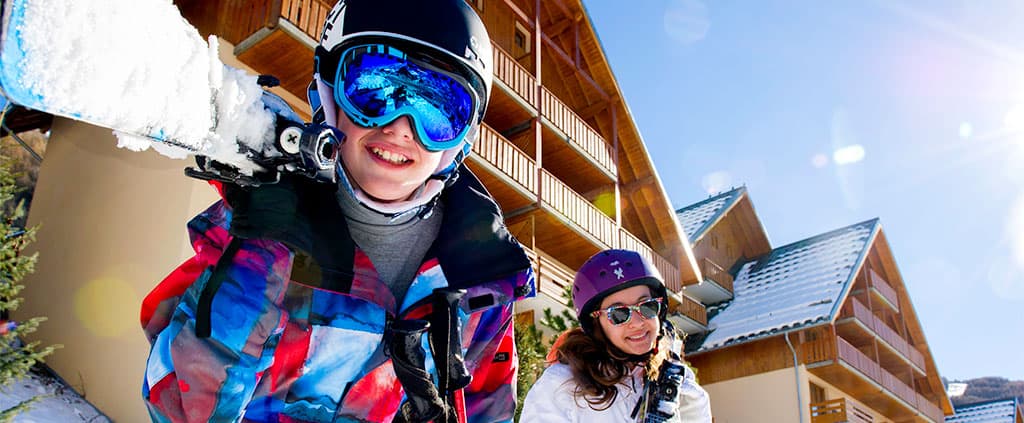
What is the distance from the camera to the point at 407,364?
6.03ft

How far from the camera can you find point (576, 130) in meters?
20.5

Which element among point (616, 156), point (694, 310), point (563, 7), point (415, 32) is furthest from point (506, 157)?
point (415, 32)

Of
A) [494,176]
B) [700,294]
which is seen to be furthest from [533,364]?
[700,294]

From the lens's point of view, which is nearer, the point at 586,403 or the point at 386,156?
the point at 386,156

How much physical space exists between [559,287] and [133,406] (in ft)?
29.0

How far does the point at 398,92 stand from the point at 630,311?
100 inches

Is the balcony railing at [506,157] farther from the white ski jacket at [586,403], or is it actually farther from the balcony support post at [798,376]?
the white ski jacket at [586,403]

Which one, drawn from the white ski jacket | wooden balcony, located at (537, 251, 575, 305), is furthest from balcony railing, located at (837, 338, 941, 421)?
the white ski jacket

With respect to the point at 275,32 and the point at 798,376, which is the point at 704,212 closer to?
the point at 798,376

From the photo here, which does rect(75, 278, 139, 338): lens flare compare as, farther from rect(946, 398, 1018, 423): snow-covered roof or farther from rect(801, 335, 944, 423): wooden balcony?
rect(946, 398, 1018, 423): snow-covered roof

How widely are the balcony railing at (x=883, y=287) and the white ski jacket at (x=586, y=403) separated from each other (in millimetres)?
28556

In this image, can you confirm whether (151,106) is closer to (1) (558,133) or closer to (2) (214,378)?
(2) (214,378)

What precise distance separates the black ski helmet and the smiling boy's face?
172 mm

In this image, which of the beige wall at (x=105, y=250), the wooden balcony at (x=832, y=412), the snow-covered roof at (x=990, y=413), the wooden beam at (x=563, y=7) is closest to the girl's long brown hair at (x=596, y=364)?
the beige wall at (x=105, y=250)
